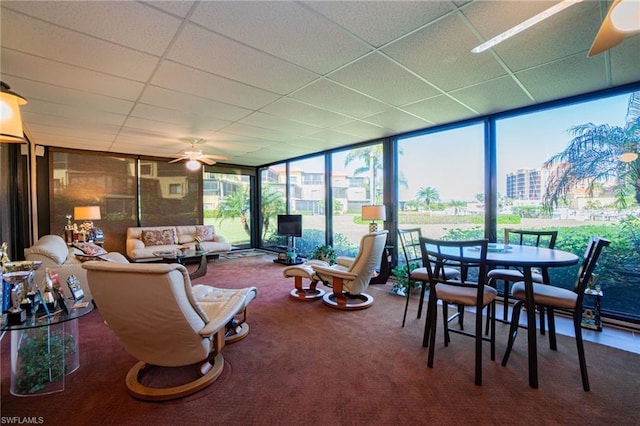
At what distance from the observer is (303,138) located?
5145 millimetres

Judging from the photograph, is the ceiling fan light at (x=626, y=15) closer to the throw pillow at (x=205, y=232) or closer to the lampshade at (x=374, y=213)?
the lampshade at (x=374, y=213)

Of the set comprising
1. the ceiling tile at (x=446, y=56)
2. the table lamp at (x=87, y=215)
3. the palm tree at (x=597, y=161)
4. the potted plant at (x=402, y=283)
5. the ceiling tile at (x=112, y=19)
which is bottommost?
the potted plant at (x=402, y=283)

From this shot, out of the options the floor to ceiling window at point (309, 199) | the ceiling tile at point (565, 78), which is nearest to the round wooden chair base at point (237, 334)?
the ceiling tile at point (565, 78)

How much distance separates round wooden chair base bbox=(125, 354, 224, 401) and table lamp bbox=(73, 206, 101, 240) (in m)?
4.66

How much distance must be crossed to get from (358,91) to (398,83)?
413mm

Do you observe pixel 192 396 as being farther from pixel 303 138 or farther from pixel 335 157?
pixel 335 157

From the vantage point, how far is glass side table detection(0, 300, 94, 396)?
197 centimetres

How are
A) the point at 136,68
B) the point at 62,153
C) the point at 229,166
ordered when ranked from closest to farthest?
the point at 136,68 < the point at 62,153 < the point at 229,166

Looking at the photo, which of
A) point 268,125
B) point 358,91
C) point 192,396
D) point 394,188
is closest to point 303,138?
point 268,125

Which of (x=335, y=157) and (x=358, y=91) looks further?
(x=335, y=157)

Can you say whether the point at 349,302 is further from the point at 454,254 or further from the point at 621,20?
the point at 621,20

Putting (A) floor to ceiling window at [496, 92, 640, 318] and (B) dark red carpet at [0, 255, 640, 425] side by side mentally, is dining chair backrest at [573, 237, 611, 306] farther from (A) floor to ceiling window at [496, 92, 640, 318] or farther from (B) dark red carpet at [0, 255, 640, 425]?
(A) floor to ceiling window at [496, 92, 640, 318]

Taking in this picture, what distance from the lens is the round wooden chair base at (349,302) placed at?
3.57 meters

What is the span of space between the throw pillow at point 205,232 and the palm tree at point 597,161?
647 cm
